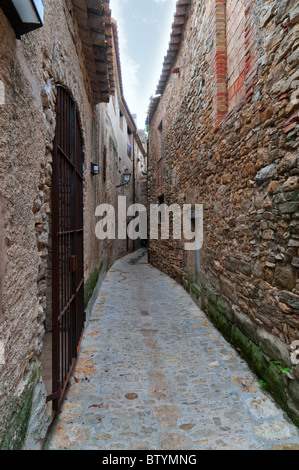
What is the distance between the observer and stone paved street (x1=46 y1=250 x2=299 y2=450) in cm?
205

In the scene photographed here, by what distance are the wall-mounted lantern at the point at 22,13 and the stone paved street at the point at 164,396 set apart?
2.56 metres

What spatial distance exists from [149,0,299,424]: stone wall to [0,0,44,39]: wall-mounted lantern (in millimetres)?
1879

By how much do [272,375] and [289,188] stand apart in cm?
167

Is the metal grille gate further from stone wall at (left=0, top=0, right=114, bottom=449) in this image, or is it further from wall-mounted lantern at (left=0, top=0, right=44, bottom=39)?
wall-mounted lantern at (left=0, top=0, right=44, bottom=39)

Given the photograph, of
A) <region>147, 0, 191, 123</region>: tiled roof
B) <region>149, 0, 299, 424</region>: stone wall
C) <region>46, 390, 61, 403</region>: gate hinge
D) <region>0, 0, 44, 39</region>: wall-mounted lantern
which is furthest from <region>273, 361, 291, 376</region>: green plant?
<region>147, 0, 191, 123</region>: tiled roof

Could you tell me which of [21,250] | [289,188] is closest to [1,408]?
[21,250]

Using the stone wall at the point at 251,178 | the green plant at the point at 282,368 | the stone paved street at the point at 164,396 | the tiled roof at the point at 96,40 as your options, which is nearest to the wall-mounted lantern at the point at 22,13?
the stone wall at the point at 251,178

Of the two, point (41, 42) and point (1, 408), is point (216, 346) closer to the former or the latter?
point (1, 408)

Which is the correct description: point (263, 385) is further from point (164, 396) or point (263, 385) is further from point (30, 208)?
point (30, 208)

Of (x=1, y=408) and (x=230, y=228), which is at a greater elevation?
(x=230, y=228)

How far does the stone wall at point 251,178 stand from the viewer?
7.57 ft

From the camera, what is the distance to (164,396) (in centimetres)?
259

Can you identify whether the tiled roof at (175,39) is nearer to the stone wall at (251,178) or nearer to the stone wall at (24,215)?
the stone wall at (251,178)
